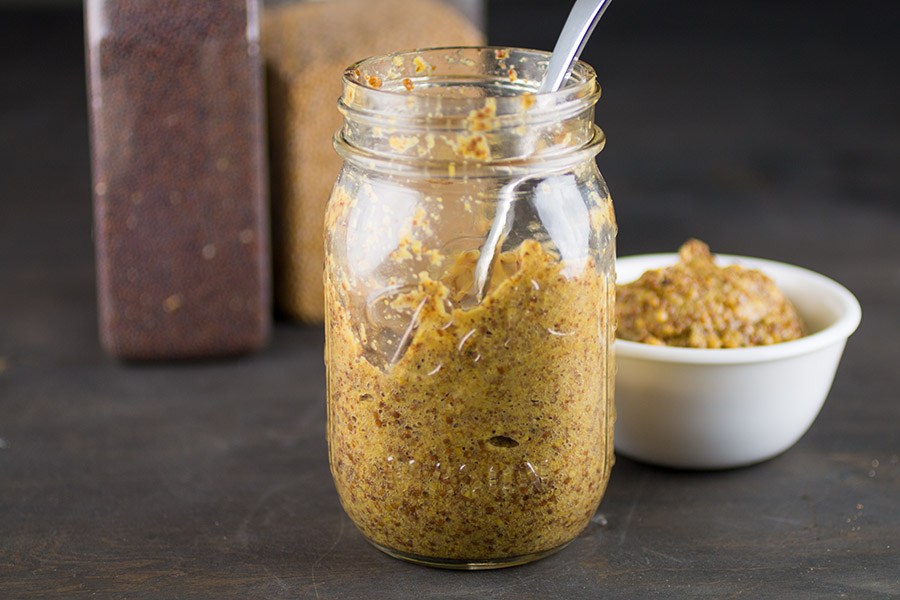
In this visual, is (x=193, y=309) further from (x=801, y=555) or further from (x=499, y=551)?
(x=801, y=555)

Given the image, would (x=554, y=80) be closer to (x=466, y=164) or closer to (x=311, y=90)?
(x=466, y=164)

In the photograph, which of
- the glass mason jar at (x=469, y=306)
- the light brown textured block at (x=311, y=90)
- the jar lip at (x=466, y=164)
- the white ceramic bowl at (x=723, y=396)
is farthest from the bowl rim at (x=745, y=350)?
the light brown textured block at (x=311, y=90)

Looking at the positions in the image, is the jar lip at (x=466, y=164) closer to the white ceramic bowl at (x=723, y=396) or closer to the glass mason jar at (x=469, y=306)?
the glass mason jar at (x=469, y=306)

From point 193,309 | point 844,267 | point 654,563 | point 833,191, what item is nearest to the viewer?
point 654,563

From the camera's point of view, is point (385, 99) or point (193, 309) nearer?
point (385, 99)

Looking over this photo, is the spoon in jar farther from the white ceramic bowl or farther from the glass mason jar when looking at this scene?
the white ceramic bowl

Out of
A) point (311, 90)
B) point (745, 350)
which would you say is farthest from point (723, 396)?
point (311, 90)

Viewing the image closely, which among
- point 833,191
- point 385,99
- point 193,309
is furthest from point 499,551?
point 833,191
